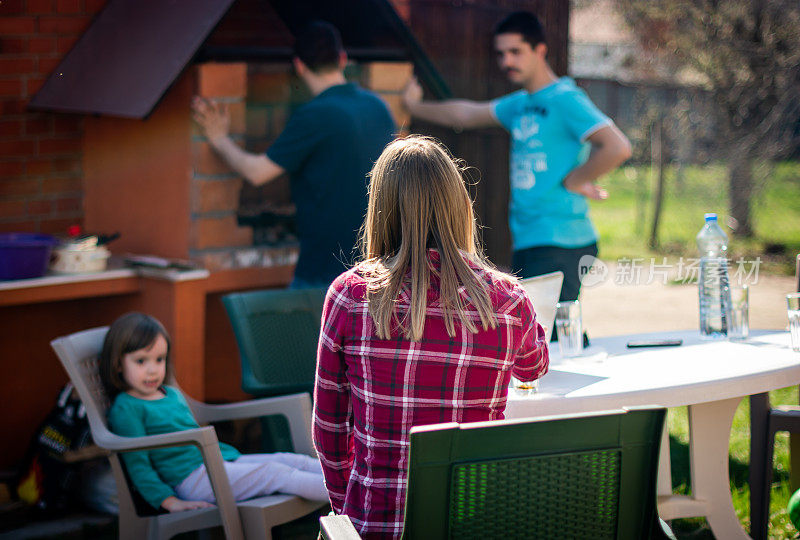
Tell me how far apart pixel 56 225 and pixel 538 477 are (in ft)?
11.6

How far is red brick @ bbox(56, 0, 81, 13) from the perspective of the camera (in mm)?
4469

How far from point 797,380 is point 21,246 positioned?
3.14m

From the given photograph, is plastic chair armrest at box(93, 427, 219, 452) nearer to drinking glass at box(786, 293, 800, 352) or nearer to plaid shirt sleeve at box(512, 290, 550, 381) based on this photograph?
plaid shirt sleeve at box(512, 290, 550, 381)

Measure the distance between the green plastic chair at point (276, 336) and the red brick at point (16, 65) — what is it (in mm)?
1704

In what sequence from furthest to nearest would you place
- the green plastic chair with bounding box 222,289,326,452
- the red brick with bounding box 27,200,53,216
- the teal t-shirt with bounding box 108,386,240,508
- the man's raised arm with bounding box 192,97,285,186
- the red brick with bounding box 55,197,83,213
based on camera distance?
1. the red brick with bounding box 55,197,83,213
2. the red brick with bounding box 27,200,53,216
3. the man's raised arm with bounding box 192,97,285,186
4. the green plastic chair with bounding box 222,289,326,452
5. the teal t-shirt with bounding box 108,386,240,508

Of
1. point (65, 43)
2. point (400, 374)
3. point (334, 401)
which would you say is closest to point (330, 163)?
point (65, 43)

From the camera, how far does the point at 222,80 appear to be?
14.5 ft

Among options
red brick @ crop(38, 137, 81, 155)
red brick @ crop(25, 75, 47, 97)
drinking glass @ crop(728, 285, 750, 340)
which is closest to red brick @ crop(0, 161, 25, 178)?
red brick @ crop(38, 137, 81, 155)

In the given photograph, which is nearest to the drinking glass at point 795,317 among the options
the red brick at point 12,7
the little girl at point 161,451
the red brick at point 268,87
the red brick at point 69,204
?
the little girl at point 161,451

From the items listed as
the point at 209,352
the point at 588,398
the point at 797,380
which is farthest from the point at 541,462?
the point at 209,352

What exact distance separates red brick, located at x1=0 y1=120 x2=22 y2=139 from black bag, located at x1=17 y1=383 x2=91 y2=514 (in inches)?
55.3

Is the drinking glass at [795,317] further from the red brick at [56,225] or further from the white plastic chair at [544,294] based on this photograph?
the red brick at [56,225]

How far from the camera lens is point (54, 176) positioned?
15.2 feet

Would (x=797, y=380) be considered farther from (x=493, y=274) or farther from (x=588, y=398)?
(x=493, y=274)
